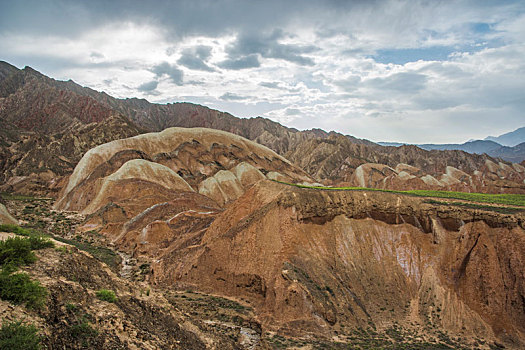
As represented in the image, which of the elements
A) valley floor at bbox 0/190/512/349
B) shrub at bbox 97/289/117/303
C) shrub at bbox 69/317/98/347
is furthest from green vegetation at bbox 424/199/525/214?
shrub at bbox 69/317/98/347

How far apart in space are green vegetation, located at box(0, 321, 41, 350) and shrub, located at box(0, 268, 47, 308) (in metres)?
0.97

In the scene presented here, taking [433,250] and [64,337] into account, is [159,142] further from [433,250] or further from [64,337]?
[64,337]

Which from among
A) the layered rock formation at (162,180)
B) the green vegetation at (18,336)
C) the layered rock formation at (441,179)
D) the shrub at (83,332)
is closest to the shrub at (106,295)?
the shrub at (83,332)

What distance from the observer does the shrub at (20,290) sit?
29.0 feet

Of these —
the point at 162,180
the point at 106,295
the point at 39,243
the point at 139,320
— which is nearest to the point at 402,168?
the point at 162,180

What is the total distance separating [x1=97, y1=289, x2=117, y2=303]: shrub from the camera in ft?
38.8

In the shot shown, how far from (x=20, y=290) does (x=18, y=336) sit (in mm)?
1821

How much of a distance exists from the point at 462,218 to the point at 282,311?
1571cm

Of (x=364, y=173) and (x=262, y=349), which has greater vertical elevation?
(x=364, y=173)

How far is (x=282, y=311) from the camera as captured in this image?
21.9 m

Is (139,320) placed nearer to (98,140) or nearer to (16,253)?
(16,253)

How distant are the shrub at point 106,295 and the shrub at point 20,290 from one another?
2591mm

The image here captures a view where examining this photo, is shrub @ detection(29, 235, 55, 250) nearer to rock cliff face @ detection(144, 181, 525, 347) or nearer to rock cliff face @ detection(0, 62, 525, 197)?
rock cliff face @ detection(144, 181, 525, 347)

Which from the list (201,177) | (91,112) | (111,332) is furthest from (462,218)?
(91,112)
